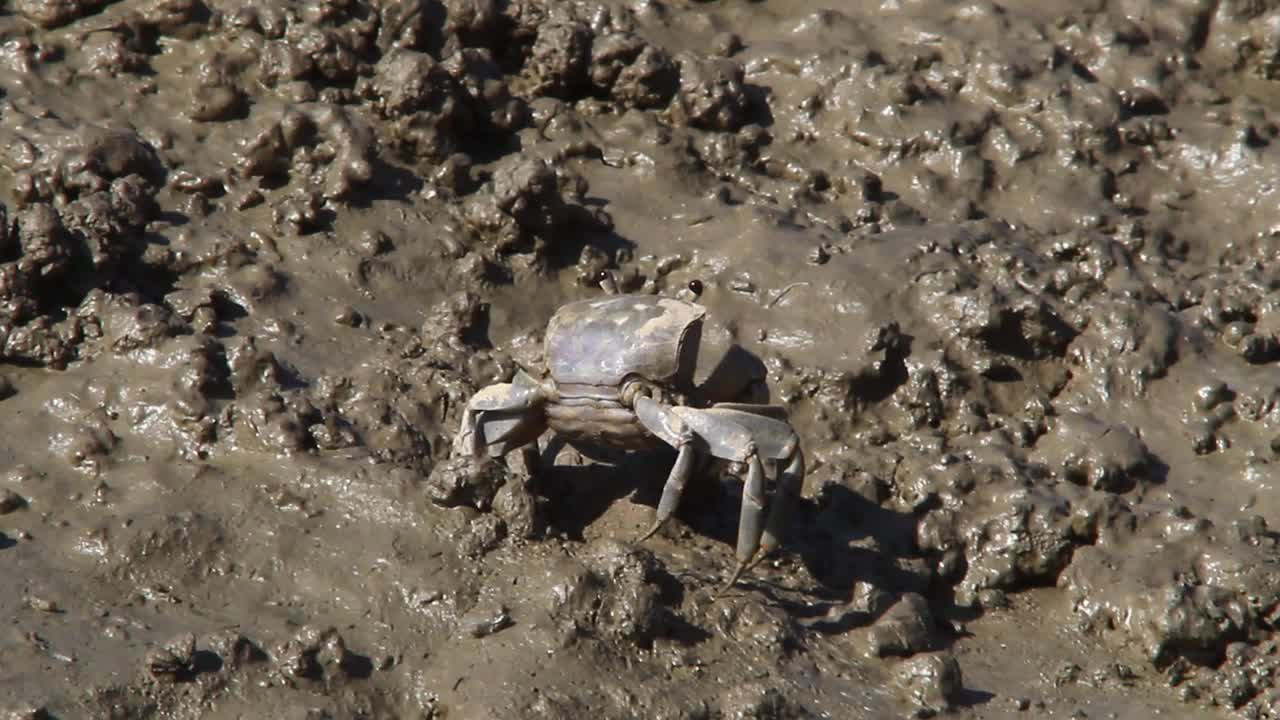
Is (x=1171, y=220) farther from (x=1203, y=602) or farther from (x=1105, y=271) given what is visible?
(x=1203, y=602)

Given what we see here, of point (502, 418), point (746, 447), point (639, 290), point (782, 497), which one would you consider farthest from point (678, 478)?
point (639, 290)

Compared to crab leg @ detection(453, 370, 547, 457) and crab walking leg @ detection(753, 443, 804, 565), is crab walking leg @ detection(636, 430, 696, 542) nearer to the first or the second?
crab walking leg @ detection(753, 443, 804, 565)

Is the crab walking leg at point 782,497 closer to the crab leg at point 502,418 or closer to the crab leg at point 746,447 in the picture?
the crab leg at point 746,447

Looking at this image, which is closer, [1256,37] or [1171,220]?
[1171,220]

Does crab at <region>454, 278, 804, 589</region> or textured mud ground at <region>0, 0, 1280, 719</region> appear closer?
textured mud ground at <region>0, 0, 1280, 719</region>

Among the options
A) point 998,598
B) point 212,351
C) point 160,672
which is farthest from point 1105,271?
point 160,672

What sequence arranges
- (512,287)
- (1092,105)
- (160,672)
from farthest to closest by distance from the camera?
(1092,105) → (512,287) → (160,672)

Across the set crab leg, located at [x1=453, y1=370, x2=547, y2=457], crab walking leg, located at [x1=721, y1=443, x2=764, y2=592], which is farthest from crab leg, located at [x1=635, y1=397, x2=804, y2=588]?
crab leg, located at [x1=453, y1=370, x2=547, y2=457]

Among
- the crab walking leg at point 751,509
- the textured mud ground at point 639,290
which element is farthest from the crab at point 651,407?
the textured mud ground at point 639,290

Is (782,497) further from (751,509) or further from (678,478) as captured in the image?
(678,478)
